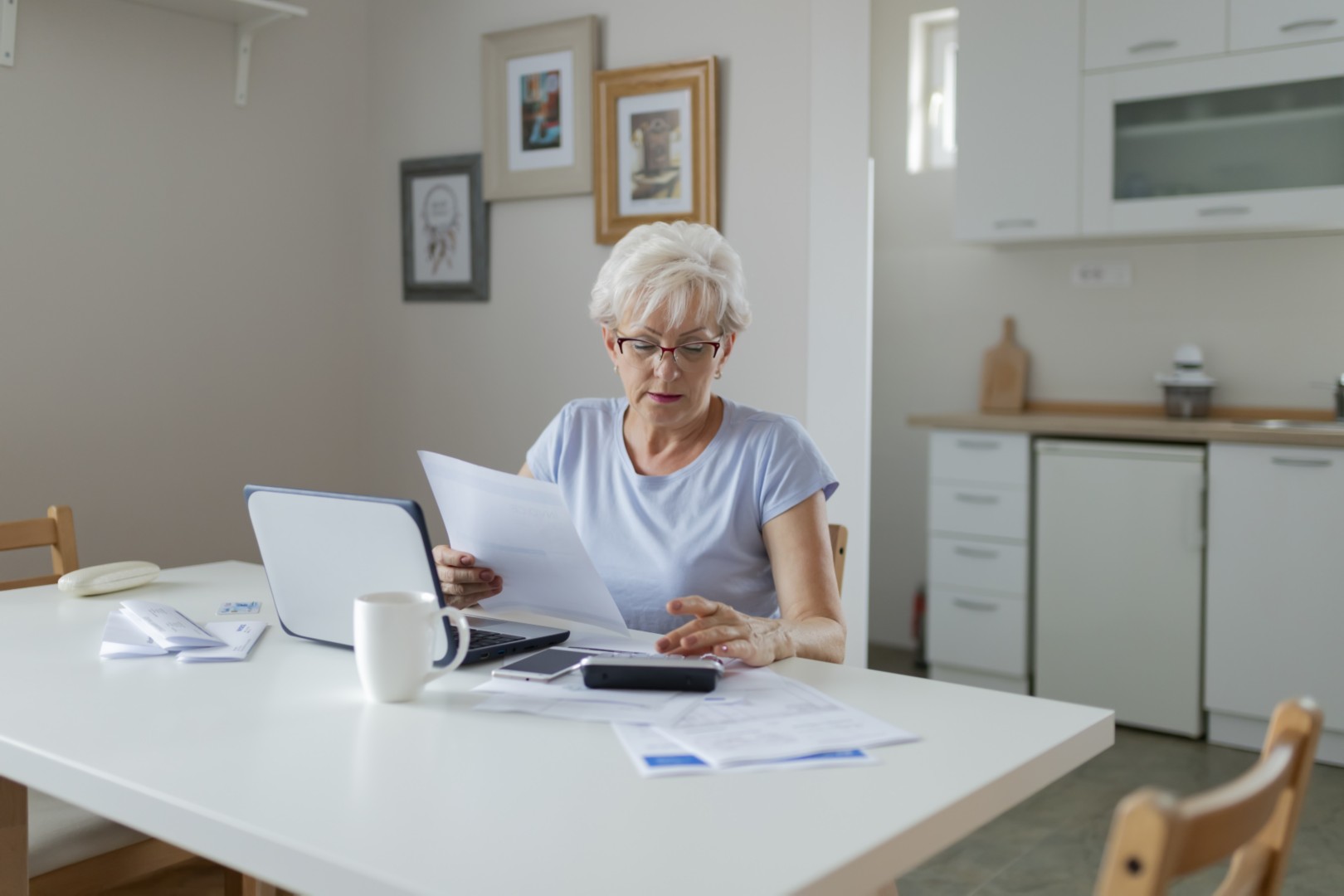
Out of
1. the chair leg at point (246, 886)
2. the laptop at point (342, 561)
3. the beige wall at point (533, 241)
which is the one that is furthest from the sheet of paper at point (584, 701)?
the beige wall at point (533, 241)

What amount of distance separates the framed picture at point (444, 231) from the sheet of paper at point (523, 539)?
6.55 ft

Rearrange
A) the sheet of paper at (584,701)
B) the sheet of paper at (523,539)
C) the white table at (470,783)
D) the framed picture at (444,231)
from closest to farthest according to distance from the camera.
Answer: the white table at (470,783), the sheet of paper at (584,701), the sheet of paper at (523,539), the framed picture at (444,231)

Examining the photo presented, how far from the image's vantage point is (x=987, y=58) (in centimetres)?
376

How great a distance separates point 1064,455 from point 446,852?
3.02m

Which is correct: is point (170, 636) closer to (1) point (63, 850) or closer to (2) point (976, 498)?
(1) point (63, 850)

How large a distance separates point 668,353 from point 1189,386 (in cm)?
248

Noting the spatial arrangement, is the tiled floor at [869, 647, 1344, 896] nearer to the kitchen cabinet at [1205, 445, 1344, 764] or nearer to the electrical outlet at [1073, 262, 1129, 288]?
the kitchen cabinet at [1205, 445, 1344, 764]

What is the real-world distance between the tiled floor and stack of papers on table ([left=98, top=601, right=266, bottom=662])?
1512 millimetres

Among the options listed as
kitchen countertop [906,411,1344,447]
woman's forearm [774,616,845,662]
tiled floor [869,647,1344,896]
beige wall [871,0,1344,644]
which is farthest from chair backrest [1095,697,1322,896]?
beige wall [871,0,1344,644]

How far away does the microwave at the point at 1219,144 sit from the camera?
3.31 meters

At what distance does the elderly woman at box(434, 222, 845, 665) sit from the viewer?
172 centimetres

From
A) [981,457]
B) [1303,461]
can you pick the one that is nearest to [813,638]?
[1303,461]

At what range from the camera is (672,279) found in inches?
68.4

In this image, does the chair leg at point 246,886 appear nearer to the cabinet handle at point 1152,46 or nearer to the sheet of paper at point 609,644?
the sheet of paper at point 609,644
